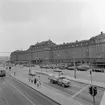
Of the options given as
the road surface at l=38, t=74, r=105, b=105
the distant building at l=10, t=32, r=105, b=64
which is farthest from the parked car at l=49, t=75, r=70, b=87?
the distant building at l=10, t=32, r=105, b=64

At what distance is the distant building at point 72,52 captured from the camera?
63256 millimetres

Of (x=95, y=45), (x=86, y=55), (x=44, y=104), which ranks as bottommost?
(x=44, y=104)

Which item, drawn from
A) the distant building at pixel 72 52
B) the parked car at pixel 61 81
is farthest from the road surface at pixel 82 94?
the distant building at pixel 72 52

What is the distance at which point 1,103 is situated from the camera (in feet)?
42.9

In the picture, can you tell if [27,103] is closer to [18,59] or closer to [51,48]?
[51,48]

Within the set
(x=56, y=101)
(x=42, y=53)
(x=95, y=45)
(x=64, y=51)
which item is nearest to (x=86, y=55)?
(x=95, y=45)

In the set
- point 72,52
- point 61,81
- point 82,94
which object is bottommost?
point 82,94

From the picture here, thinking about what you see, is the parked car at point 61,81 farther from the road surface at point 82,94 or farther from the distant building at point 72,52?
the distant building at point 72,52

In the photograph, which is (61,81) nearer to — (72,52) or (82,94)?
(82,94)

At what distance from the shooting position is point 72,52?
81375 millimetres

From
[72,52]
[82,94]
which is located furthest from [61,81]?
[72,52]

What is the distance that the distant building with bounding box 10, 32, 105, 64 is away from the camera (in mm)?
63256

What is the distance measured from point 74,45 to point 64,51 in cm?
1009

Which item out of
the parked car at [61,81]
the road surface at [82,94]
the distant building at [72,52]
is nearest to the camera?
the road surface at [82,94]
